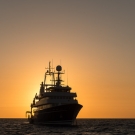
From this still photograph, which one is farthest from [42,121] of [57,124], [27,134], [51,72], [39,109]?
[27,134]

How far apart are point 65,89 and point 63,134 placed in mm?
30662

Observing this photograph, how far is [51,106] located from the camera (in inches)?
3450

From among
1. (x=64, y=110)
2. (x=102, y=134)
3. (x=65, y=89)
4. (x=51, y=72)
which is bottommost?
(x=102, y=134)

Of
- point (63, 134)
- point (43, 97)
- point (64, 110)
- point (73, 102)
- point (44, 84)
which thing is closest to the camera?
point (63, 134)

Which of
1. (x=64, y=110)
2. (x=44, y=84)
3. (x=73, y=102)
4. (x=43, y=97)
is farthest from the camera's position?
(x=44, y=84)

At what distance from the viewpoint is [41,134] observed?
63.3m

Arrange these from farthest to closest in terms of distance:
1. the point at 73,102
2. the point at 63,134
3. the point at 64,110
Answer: the point at 73,102 < the point at 64,110 < the point at 63,134

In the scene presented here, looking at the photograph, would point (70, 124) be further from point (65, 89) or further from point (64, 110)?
point (65, 89)

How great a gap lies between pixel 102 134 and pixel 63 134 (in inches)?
321

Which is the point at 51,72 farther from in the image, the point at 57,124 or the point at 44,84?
the point at 57,124

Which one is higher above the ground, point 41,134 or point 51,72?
point 51,72

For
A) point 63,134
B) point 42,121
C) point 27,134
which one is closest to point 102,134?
point 63,134

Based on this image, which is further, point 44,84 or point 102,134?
point 44,84

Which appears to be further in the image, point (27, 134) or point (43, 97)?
point (43, 97)
